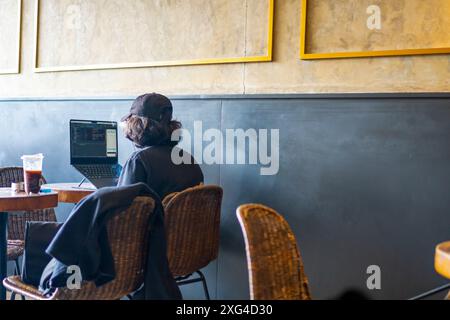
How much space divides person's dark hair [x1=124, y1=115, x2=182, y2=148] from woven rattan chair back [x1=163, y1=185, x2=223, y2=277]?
0.36 meters

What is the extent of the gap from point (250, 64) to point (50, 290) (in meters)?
1.87

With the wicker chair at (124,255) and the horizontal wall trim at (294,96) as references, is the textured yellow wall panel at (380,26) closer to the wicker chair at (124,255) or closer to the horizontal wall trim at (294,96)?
the horizontal wall trim at (294,96)

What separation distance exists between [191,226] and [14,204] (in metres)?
0.86

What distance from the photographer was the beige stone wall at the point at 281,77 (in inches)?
106

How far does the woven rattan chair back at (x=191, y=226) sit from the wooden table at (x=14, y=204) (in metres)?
0.63

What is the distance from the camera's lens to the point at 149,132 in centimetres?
256

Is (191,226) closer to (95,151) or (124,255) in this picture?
(124,255)

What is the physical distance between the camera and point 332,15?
2.89 metres

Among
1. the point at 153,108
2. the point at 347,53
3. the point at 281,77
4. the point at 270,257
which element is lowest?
the point at 270,257

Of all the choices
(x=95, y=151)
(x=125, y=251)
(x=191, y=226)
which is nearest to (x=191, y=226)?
(x=191, y=226)

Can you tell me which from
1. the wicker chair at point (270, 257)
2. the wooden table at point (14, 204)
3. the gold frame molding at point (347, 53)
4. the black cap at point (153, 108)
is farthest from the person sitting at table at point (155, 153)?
the wicker chair at point (270, 257)
